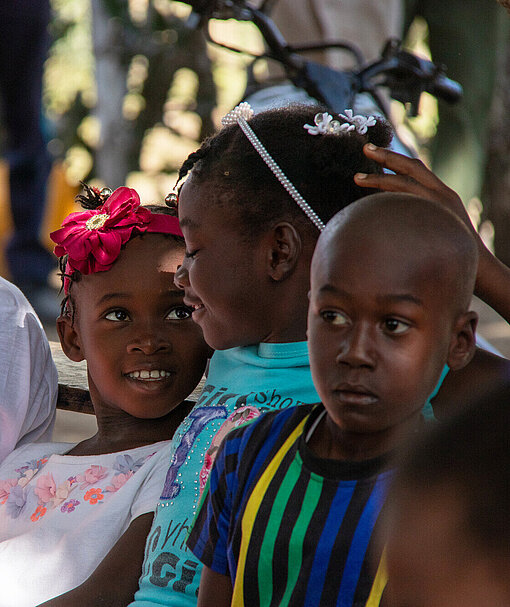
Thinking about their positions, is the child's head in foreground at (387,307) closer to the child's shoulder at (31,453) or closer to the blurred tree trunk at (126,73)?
the child's shoulder at (31,453)

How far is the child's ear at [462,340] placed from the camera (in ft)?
4.09

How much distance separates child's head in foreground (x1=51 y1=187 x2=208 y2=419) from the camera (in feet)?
6.52

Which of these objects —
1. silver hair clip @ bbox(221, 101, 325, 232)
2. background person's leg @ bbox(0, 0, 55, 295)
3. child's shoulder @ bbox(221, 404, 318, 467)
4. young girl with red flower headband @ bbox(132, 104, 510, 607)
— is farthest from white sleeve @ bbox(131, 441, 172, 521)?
background person's leg @ bbox(0, 0, 55, 295)

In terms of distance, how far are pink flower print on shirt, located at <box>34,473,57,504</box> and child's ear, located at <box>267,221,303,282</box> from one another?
729 millimetres

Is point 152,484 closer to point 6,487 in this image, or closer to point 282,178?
point 6,487

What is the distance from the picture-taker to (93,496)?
6.34 feet

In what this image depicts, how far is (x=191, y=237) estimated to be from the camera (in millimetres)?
1700

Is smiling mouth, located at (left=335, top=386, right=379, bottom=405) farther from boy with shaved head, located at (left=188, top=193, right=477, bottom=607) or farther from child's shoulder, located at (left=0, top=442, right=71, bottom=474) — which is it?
child's shoulder, located at (left=0, top=442, right=71, bottom=474)

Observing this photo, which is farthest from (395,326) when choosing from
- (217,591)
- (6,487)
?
(6,487)

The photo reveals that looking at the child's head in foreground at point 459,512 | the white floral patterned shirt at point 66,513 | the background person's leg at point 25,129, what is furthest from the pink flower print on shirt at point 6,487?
the background person's leg at point 25,129

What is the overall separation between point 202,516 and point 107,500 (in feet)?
1.75

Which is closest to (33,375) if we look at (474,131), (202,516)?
(202,516)

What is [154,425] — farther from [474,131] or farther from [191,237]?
[474,131]

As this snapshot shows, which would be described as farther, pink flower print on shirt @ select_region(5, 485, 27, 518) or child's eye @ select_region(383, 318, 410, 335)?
pink flower print on shirt @ select_region(5, 485, 27, 518)
